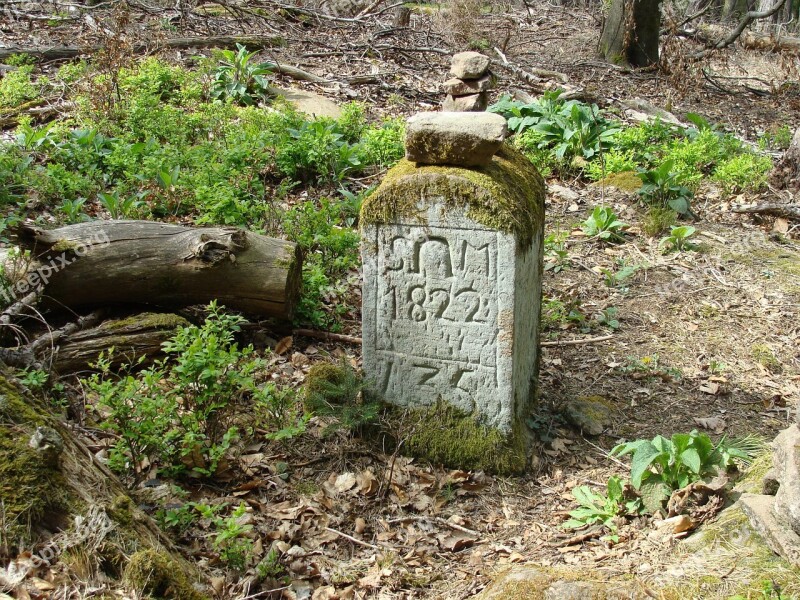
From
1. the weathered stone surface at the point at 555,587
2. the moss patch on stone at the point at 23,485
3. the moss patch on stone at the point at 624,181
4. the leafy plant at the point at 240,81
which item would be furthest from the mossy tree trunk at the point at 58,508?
the leafy plant at the point at 240,81

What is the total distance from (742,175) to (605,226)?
75.5 inches

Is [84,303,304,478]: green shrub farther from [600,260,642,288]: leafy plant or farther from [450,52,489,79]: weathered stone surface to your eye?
[600,260,642,288]: leafy plant

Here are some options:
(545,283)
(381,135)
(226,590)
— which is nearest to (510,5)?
(381,135)

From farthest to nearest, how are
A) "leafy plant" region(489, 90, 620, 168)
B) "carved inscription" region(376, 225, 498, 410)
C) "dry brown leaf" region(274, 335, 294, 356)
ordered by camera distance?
"leafy plant" region(489, 90, 620, 168) < "dry brown leaf" region(274, 335, 294, 356) < "carved inscription" region(376, 225, 498, 410)

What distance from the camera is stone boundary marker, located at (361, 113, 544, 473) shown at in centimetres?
386

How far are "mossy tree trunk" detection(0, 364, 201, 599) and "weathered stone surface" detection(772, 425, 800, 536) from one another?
2.17 metres

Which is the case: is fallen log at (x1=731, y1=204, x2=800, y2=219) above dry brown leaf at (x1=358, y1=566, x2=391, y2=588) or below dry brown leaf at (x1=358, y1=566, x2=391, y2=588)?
above

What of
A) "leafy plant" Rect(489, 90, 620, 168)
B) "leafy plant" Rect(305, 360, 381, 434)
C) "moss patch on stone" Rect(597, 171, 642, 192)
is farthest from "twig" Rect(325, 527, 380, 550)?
"leafy plant" Rect(489, 90, 620, 168)

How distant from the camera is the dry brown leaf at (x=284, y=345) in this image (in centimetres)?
515

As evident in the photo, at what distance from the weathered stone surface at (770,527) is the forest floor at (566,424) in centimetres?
22

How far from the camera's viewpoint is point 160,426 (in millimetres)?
3648

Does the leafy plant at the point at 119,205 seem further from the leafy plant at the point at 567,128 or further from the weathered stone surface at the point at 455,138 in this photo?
the leafy plant at the point at 567,128

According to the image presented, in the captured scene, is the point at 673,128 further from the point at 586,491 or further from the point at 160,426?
the point at 160,426

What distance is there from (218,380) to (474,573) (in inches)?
62.2
